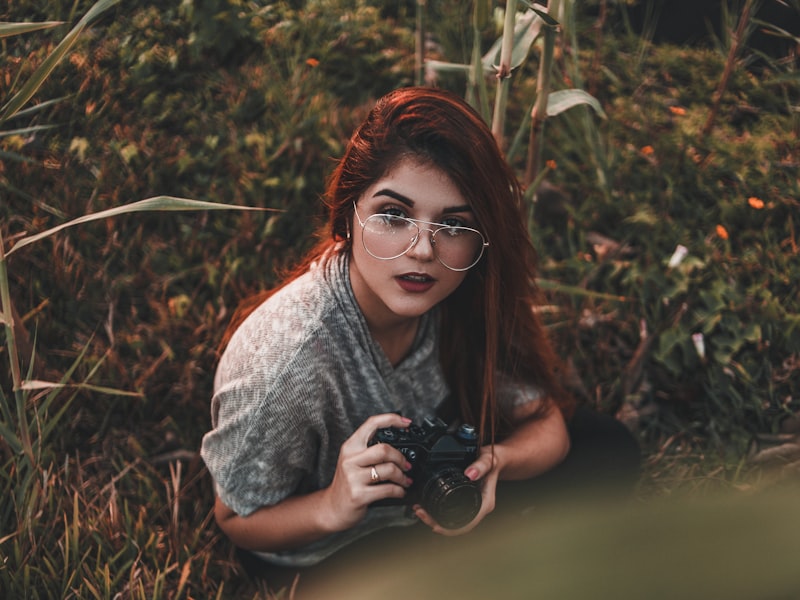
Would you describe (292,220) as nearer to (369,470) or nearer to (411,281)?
(411,281)

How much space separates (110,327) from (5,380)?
27 centimetres

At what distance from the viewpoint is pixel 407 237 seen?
1.10 m

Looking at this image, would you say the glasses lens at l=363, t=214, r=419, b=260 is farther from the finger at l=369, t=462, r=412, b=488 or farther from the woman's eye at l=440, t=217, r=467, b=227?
the finger at l=369, t=462, r=412, b=488

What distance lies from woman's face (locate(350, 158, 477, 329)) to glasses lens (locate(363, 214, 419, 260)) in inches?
0.4

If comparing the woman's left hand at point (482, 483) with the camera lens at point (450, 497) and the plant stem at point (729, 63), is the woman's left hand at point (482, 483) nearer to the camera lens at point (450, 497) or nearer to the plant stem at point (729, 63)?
the camera lens at point (450, 497)

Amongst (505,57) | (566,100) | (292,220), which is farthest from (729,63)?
(292,220)

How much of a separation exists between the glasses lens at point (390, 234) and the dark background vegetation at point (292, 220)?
638 mm

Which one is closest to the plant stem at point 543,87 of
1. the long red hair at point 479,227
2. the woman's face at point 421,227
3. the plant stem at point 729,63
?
the long red hair at point 479,227

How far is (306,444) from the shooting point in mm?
1228

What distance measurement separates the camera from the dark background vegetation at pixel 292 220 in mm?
1729

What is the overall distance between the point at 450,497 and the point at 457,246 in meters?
0.38

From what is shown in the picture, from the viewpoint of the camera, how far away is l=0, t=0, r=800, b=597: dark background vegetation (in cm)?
173

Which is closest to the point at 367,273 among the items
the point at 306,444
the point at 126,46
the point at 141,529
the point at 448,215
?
the point at 448,215

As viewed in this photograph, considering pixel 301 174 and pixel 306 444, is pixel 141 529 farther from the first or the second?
pixel 301 174
